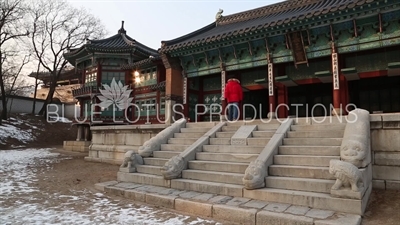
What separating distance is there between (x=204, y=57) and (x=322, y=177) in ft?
31.7

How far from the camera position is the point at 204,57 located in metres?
13.8

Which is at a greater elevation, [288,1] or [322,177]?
[288,1]

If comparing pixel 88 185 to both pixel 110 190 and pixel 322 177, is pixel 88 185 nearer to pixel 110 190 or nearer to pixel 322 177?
pixel 110 190

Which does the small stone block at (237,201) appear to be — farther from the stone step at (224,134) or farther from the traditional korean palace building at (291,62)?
the traditional korean palace building at (291,62)

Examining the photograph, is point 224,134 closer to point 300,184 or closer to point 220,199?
point 220,199

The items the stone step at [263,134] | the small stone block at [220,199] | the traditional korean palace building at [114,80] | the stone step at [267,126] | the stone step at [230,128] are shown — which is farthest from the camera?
the traditional korean palace building at [114,80]

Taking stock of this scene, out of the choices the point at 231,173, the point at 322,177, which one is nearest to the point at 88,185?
the point at 231,173

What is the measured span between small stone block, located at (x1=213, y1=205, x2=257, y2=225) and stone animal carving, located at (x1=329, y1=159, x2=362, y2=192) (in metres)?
1.51

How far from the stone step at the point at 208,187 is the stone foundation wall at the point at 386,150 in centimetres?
314

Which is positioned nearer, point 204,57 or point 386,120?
point 386,120

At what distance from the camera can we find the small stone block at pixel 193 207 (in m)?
4.98

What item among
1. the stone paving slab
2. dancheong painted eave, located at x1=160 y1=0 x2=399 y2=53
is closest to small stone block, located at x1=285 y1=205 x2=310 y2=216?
the stone paving slab

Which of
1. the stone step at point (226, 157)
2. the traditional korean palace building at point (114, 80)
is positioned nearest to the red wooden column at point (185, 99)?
the traditional korean palace building at point (114, 80)

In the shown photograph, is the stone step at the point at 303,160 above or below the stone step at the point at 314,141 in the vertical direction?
below
